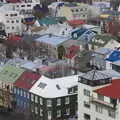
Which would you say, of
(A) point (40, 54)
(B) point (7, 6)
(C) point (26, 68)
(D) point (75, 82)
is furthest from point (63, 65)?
(B) point (7, 6)

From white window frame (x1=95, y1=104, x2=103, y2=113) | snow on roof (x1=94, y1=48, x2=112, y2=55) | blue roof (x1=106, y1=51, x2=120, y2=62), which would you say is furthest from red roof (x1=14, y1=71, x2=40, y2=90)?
snow on roof (x1=94, y1=48, x2=112, y2=55)

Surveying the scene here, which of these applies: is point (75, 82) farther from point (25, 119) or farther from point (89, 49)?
point (89, 49)

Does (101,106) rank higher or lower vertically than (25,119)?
higher

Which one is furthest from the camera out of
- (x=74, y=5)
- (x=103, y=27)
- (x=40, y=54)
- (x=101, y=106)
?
(x=74, y=5)

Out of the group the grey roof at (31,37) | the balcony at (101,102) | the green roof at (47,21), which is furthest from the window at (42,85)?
the green roof at (47,21)

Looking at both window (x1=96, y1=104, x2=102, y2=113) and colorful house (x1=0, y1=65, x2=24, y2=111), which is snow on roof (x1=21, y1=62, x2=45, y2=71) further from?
window (x1=96, y1=104, x2=102, y2=113)

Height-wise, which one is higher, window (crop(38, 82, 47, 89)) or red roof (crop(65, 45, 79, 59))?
window (crop(38, 82, 47, 89))
